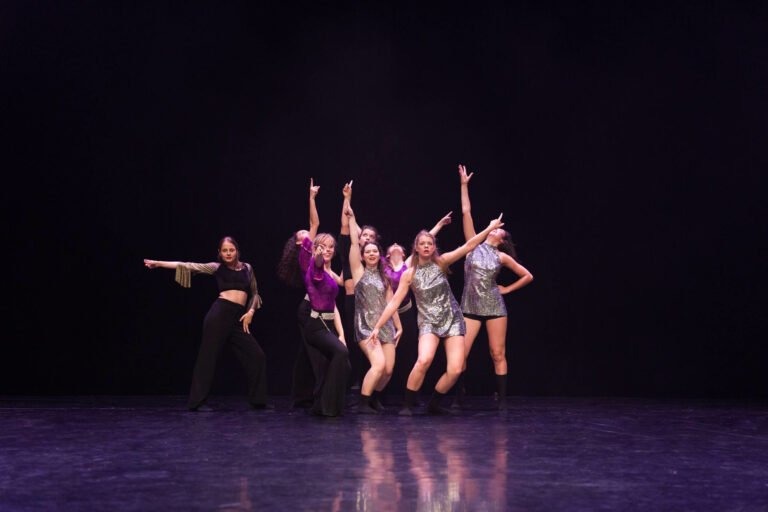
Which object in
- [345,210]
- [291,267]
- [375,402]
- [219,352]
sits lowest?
[375,402]

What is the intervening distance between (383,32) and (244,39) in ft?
4.31

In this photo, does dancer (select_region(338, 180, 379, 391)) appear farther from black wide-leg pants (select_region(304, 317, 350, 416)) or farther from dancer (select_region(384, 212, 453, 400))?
black wide-leg pants (select_region(304, 317, 350, 416))

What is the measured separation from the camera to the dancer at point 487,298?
6.31 m

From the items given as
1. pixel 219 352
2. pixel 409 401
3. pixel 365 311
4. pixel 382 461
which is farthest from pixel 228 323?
pixel 382 461

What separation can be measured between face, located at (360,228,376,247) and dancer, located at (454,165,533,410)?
0.68 metres

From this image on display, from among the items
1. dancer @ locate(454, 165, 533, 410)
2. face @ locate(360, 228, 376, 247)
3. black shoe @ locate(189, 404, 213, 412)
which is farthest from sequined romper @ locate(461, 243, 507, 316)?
black shoe @ locate(189, 404, 213, 412)

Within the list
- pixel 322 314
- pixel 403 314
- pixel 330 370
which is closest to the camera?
pixel 330 370

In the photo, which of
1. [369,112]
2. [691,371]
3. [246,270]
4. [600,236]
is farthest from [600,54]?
[246,270]

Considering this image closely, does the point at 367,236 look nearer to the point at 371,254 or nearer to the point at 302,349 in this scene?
the point at 371,254

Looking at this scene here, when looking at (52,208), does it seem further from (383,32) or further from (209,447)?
(209,447)

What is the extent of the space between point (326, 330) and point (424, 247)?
887 mm

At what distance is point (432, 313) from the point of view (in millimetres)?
5840

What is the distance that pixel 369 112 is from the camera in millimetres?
8094

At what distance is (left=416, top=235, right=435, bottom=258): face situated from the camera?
583 cm
